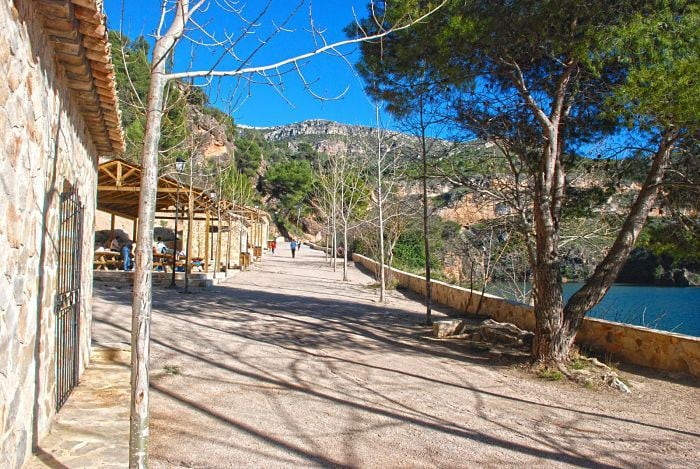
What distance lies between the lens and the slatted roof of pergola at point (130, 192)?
14969mm

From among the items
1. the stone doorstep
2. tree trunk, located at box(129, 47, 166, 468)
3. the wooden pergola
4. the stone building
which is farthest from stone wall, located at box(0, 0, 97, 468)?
the wooden pergola

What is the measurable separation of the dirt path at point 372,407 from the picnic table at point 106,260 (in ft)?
25.8

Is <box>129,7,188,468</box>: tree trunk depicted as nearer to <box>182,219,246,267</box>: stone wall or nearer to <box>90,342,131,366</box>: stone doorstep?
<box>90,342,131,366</box>: stone doorstep

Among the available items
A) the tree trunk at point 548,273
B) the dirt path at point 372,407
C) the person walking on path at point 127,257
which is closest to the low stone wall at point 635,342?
the dirt path at point 372,407

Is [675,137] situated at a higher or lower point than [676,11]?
lower

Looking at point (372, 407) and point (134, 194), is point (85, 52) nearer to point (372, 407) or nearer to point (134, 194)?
point (372, 407)

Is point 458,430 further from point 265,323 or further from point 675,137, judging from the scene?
point 265,323

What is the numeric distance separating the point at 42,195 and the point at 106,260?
54.0 ft

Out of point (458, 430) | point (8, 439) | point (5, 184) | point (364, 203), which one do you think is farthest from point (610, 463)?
point (364, 203)

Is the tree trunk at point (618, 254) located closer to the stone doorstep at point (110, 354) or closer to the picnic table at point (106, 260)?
the stone doorstep at point (110, 354)

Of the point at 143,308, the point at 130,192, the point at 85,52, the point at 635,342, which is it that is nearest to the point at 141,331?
the point at 143,308

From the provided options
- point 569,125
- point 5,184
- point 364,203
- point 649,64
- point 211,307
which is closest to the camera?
point 5,184

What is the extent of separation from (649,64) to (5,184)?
23.5 feet

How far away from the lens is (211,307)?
12875 millimetres
